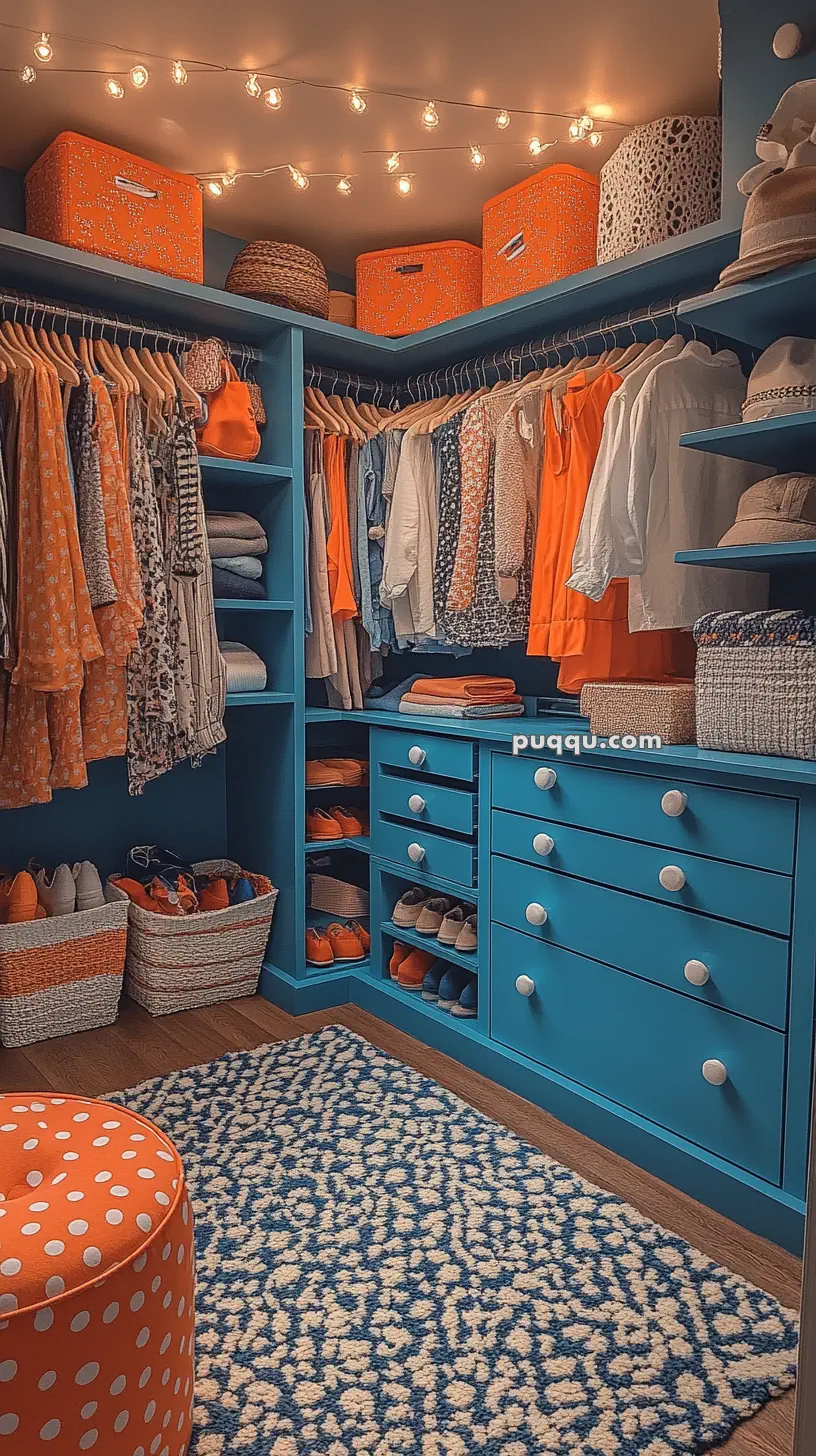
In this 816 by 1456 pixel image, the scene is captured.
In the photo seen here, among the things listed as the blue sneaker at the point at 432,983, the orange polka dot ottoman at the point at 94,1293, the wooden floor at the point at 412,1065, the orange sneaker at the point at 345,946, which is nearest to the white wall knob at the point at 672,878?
the wooden floor at the point at 412,1065

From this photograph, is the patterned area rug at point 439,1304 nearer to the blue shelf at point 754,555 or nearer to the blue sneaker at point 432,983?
the blue sneaker at point 432,983

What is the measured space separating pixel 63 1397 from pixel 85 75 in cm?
275

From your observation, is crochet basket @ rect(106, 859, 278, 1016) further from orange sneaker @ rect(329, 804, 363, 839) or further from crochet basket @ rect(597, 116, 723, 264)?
crochet basket @ rect(597, 116, 723, 264)

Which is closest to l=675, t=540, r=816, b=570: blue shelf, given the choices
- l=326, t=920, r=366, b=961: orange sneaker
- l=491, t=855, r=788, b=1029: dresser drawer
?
l=491, t=855, r=788, b=1029: dresser drawer

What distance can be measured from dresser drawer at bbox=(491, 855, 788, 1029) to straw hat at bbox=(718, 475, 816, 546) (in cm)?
79

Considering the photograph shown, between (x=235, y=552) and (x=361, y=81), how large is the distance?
1289 mm

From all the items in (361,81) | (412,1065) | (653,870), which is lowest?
(412,1065)

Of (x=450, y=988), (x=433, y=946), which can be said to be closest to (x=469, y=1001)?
(x=450, y=988)

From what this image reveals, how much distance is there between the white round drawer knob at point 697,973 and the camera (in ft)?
6.61

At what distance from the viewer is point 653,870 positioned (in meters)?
2.17

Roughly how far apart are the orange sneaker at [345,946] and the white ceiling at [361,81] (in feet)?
7.64

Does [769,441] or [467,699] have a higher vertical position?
[769,441]

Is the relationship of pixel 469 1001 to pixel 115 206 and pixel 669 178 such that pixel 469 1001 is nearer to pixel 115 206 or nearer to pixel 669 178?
pixel 669 178

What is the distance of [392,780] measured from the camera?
119 inches
